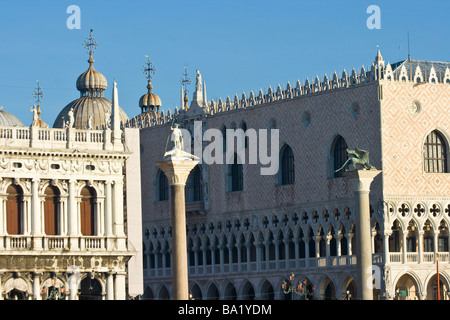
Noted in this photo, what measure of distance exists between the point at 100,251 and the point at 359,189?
14092mm

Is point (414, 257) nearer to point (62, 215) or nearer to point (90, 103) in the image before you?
point (62, 215)

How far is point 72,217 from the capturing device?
55.5 metres

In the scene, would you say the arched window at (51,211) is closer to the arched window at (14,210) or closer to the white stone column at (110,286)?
the arched window at (14,210)

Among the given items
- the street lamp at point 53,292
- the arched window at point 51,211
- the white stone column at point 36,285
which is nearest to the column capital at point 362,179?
the street lamp at point 53,292

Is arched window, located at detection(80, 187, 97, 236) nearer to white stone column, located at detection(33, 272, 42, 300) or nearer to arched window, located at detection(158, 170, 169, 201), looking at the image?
white stone column, located at detection(33, 272, 42, 300)

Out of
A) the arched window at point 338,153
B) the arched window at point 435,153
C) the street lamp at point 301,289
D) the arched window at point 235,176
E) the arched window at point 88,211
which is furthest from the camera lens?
the arched window at point 235,176

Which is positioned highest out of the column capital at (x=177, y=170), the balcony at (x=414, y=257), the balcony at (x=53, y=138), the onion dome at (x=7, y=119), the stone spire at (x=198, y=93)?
the stone spire at (x=198, y=93)

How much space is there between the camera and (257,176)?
67562mm

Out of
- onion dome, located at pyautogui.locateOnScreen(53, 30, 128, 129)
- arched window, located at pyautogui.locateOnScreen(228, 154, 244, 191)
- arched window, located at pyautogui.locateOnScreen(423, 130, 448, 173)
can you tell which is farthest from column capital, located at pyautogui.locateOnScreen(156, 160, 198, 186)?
onion dome, located at pyautogui.locateOnScreen(53, 30, 128, 129)

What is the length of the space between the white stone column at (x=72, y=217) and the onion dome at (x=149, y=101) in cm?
3532

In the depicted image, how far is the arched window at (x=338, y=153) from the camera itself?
6272cm

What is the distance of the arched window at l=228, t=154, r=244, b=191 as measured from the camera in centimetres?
6919

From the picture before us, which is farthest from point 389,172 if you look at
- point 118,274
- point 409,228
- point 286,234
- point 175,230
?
point 175,230

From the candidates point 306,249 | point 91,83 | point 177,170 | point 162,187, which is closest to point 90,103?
point 91,83
